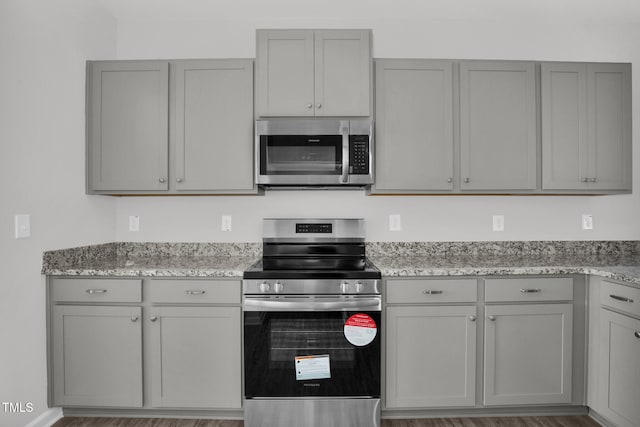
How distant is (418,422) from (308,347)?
2.73ft

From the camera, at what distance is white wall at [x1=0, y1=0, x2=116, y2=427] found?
6.17 ft

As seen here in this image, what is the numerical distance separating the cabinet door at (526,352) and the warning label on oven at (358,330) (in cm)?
72

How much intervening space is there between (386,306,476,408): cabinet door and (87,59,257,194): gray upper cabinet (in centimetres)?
129

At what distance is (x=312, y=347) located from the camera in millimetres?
2074

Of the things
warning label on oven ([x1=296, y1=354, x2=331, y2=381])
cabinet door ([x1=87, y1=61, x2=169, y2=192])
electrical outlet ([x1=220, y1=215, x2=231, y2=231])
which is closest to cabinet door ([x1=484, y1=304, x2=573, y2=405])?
warning label on oven ([x1=296, y1=354, x2=331, y2=381])

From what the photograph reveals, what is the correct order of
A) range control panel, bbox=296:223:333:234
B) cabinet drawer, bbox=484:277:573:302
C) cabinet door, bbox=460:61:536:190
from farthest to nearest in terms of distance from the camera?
1. range control panel, bbox=296:223:333:234
2. cabinet door, bbox=460:61:536:190
3. cabinet drawer, bbox=484:277:573:302

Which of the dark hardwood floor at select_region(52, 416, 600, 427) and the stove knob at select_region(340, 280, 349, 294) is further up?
the stove knob at select_region(340, 280, 349, 294)

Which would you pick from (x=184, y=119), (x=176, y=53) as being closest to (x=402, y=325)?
(x=184, y=119)

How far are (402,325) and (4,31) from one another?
2610 millimetres

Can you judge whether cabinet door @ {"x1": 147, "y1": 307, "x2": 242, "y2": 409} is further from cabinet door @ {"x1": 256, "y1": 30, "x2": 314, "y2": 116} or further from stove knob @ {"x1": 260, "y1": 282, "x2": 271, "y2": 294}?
cabinet door @ {"x1": 256, "y1": 30, "x2": 314, "y2": 116}

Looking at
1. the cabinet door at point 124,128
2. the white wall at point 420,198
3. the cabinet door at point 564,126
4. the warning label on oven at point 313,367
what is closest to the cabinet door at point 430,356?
the warning label on oven at point 313,367

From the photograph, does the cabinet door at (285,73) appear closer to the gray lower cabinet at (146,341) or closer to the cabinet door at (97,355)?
the gray lower cabinet at (146,341)

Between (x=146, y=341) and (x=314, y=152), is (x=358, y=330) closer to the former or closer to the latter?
(x=314, y=152)

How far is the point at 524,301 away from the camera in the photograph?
7.14 feet
